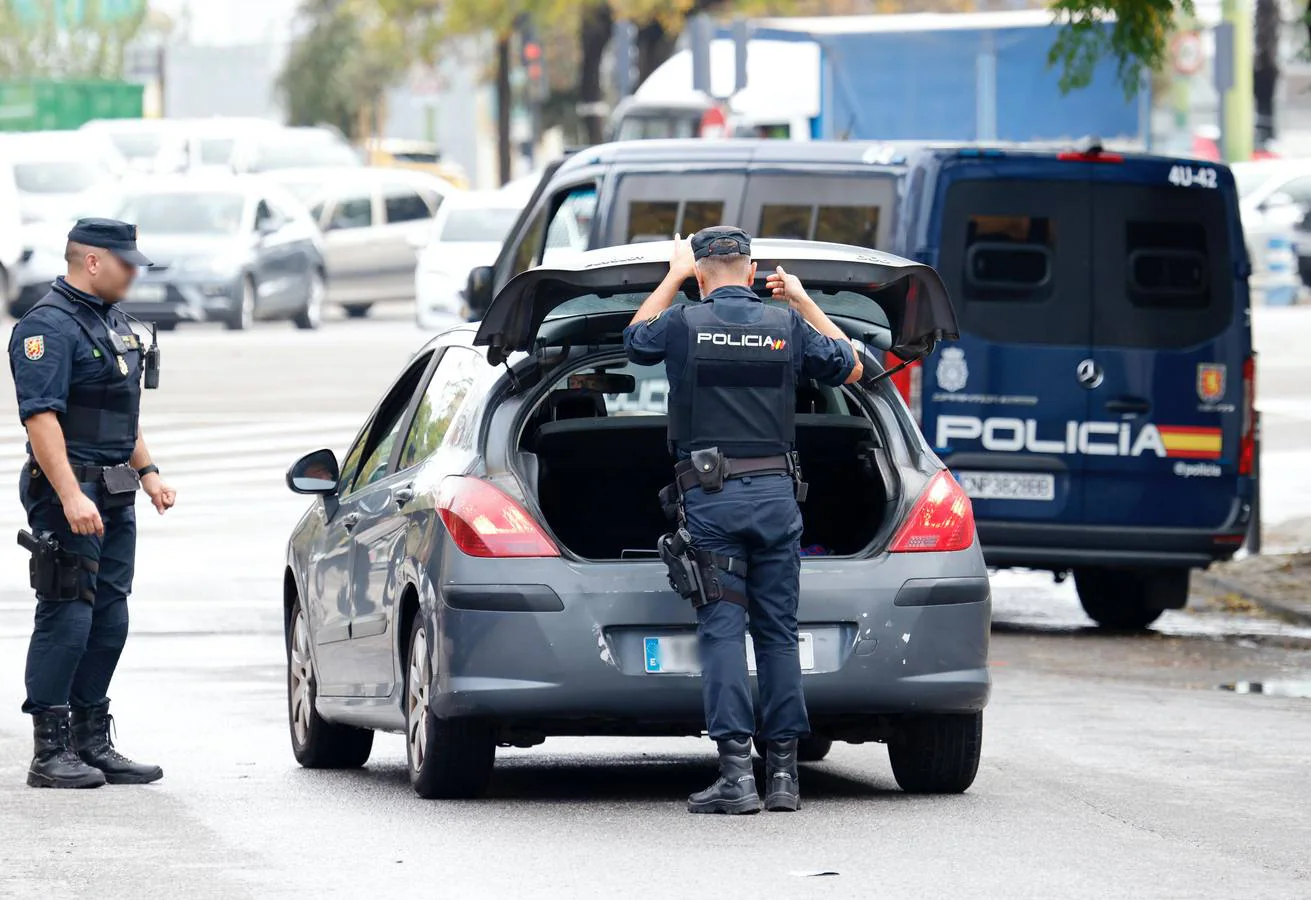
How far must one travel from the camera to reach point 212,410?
2553 centimetres

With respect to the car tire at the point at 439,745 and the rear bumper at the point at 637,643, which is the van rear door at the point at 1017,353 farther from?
the car tire at the point at 439,745

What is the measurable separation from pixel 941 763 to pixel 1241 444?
567 cm

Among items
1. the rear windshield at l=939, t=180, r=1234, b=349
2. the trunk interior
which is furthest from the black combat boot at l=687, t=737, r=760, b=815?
the rear windshield at l=939, t=180, r=1234, b=349

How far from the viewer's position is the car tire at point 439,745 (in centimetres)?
855

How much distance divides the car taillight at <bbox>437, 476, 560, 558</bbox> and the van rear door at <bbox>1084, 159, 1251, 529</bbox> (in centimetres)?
604

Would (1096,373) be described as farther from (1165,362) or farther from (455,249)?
(455,249)

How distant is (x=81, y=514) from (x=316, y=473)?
3.32 ft

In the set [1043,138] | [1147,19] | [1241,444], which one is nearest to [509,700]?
[1241,444]

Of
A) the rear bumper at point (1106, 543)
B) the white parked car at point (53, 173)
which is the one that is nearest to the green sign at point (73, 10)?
the white parked car at point (53, 173)

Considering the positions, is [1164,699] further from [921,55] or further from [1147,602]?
[921,55]

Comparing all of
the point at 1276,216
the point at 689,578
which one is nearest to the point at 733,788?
the point at 689,578

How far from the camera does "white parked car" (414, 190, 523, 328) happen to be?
3256 cm

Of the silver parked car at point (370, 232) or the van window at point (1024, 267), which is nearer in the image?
the van window at point (1024, 267)

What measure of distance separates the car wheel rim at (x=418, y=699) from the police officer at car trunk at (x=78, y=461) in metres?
0.91
